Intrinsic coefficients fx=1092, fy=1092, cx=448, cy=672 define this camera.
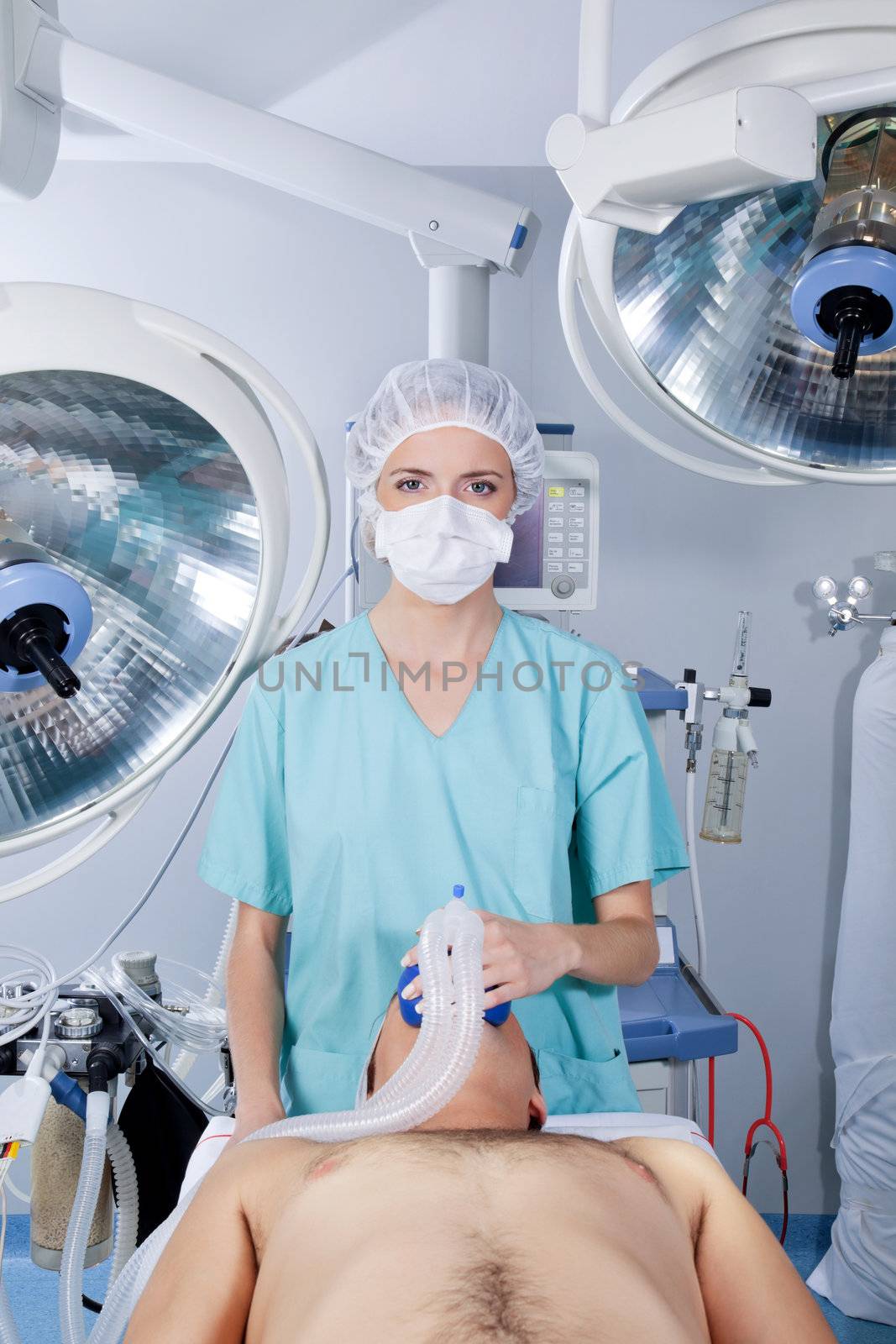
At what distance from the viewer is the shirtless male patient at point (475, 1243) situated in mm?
846

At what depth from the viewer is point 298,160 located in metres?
1.04

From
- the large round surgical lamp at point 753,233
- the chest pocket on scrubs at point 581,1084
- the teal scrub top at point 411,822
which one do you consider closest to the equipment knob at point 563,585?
the teal scrub top at point 411,822

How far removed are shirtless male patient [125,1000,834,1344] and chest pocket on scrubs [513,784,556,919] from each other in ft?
0.59

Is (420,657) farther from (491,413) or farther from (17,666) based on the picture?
(17,666)

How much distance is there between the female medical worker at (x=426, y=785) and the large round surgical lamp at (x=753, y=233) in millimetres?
535

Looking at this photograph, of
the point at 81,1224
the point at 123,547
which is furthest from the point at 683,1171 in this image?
the point at 123,547

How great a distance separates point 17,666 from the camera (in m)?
0.55

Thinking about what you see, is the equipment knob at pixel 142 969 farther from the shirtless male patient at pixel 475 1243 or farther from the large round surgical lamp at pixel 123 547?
the large round surgical lamp at pixel 123 547

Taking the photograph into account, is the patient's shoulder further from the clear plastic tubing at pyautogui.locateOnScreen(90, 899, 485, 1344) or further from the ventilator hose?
the ventilator hose

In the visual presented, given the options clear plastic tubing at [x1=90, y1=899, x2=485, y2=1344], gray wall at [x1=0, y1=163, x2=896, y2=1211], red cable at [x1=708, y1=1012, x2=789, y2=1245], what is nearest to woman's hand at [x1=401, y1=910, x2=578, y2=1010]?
clear plastic tubing at [x1=90, y1=899, x2=485, y2=1344]

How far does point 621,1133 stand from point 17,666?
3.16 feet

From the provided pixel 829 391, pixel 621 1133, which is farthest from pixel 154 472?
pixel 621 1133

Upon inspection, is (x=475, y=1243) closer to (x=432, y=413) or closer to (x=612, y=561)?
(x=432, y=413)

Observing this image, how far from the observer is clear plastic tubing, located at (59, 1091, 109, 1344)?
114 centimetres
